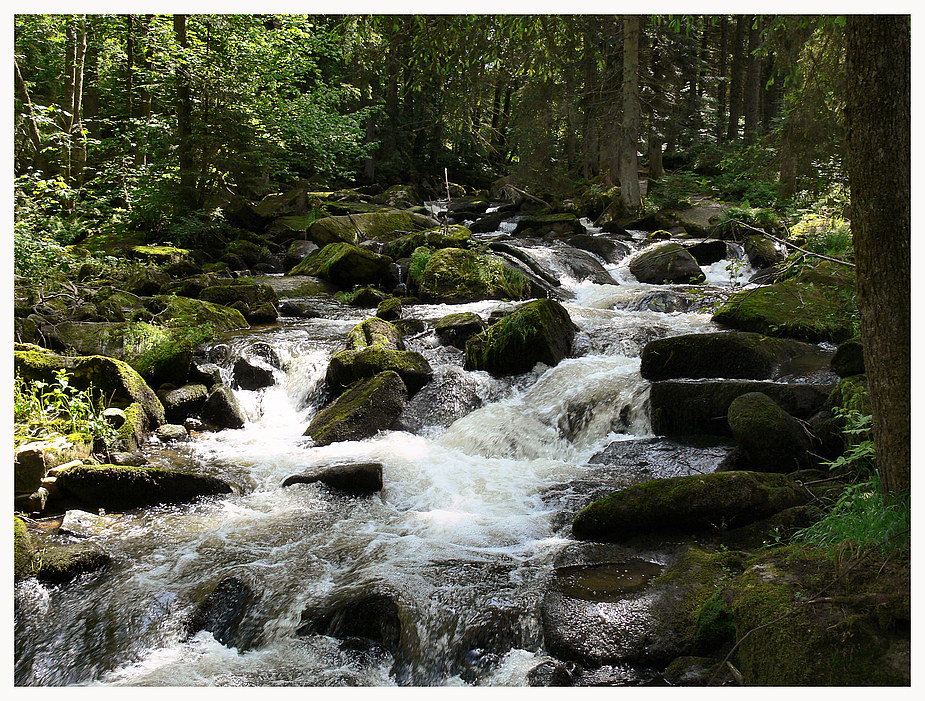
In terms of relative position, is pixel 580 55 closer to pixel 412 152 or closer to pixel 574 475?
pixel 574 475

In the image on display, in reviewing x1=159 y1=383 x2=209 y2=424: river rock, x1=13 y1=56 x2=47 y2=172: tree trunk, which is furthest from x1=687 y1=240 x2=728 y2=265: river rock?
x1=13 y1=56 x2=47 y2=172: tree trunk

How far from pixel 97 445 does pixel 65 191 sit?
4587 mm

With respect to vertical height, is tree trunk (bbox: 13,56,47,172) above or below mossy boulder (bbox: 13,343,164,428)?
above

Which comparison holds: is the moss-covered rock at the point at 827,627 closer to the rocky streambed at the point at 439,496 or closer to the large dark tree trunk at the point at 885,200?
the rocky streambed at the point at 439,496

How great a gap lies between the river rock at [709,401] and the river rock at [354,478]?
341 centimetres

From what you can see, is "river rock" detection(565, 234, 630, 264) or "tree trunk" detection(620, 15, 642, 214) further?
"tree trunk" detection(620, 15, 642, 214)

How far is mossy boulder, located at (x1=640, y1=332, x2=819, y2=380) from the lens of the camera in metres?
8.03

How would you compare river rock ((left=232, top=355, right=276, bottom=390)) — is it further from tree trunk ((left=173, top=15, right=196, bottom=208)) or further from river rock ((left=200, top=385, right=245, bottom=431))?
tree trunk ((left=173, top=15, right=196, bottom=208))

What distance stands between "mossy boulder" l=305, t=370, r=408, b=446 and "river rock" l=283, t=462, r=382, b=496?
135 cm

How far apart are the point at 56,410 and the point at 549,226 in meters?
15.7

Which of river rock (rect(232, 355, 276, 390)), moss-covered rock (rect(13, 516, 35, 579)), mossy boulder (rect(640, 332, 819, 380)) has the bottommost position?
moss-covered rock (rect(13, 516, 35, 579))

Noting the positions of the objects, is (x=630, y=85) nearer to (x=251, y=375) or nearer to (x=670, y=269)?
(x=670, y=269)
